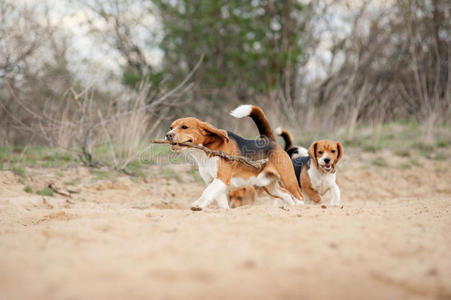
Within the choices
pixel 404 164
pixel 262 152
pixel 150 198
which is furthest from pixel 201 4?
pixel 262 152

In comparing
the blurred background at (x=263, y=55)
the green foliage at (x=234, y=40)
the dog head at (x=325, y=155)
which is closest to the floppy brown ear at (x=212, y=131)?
the dog head at (x=325, y=155)

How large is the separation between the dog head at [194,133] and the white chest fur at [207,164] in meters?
0.14

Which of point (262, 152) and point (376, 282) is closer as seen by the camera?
point (376, 282)

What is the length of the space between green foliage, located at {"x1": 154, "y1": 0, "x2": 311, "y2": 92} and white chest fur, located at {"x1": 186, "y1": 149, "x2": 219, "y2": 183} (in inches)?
492

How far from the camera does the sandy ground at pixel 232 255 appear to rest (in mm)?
1870

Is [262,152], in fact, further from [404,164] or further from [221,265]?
[404,164]

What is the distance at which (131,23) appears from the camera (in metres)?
17.8

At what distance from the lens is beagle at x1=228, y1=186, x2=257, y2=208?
646 centimetres

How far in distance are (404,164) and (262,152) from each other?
5672mm

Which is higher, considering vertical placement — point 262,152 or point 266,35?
point 266,35

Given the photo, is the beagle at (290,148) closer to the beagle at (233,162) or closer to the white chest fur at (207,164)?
the beagle at (233,162)

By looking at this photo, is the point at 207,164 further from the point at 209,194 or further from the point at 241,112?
the point at 241,112

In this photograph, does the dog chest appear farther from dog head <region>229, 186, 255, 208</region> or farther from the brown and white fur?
the brown and white fur

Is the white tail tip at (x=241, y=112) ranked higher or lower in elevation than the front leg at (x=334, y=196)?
higher
